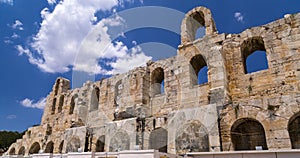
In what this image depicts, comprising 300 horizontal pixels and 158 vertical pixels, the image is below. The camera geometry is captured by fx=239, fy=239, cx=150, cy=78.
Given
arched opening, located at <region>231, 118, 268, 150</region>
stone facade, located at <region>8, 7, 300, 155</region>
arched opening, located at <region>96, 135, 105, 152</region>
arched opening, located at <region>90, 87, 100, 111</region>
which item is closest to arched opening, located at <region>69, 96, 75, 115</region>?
arched opening, located at <region>90, 87, 100, 111</region>

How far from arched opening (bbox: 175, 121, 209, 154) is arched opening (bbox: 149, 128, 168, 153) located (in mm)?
1974

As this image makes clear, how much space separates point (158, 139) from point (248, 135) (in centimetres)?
470

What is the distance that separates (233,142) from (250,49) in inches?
241

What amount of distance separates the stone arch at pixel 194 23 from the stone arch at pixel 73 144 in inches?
371

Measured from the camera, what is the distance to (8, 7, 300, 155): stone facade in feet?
32.4

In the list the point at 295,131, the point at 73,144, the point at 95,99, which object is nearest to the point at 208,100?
the point at 295,131

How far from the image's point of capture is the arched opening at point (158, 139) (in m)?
12.8

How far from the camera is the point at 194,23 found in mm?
16250

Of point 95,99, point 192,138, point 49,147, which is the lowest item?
point 49,147

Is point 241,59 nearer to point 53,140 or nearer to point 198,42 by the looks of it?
point 198,42

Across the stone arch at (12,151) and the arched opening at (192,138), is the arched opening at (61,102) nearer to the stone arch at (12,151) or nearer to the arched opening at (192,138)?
the stone arch at (12,151)

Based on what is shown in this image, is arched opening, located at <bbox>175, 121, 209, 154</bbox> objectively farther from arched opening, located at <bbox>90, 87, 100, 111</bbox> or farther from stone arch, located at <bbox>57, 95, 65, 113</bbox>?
stone arch, located at <bbox>57, 95, 65, 113</bbox>

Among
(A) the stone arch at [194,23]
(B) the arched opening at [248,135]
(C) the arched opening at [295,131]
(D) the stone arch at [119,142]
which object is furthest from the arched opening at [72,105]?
(C) the arched opening at [295,131]

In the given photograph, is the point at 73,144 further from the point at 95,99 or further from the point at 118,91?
the point at 95,99
